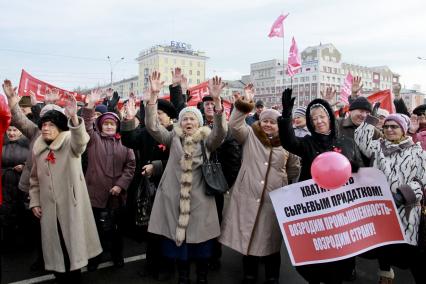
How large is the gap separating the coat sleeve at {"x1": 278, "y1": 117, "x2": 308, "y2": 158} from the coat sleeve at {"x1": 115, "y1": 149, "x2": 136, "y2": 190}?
6.29 ft

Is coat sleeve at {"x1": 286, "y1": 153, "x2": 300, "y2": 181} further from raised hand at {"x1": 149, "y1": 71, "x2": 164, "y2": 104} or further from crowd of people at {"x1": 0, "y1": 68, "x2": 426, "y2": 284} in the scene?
raised hand at {"x1": 149, "y1": 71, "x2": 164, "y2": 104}

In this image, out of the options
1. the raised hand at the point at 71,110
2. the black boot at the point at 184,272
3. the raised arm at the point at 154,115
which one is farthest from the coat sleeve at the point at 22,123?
the black boot at the point at 184,272

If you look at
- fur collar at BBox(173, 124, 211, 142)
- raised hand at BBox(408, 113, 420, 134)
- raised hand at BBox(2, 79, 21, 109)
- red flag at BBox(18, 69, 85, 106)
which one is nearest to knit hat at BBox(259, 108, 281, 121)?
fur collar at BBox(173, 124, 211, 142)

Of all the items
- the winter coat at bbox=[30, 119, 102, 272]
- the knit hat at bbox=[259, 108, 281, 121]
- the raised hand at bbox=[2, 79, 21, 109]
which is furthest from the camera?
the raised hand at bbox=[2, 79, 21, 109]

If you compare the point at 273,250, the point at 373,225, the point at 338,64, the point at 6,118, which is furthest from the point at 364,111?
the point at 338,64

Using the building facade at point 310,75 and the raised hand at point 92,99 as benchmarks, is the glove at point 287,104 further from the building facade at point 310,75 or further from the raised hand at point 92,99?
the building facade at point 310,75

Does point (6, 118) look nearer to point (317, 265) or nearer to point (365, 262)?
point (317, 265)

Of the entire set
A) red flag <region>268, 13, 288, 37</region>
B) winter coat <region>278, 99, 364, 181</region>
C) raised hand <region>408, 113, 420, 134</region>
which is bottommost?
winter coat <region>278, 99, 364, 181</region>

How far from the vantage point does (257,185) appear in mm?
3678

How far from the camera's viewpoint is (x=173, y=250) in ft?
12.2

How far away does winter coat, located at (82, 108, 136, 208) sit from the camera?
4234mm

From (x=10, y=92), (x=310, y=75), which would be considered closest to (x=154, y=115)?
(x=10, y=92)

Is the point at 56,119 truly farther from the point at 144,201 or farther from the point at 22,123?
the point at 144,201

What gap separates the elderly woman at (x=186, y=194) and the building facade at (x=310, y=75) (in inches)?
3254
